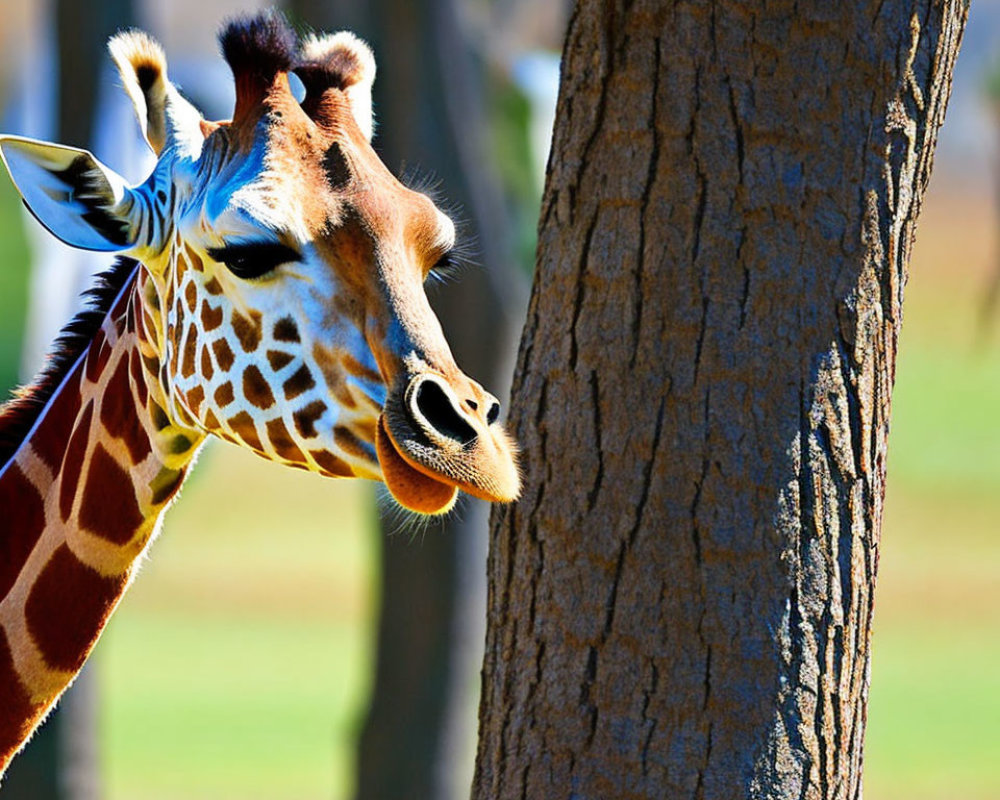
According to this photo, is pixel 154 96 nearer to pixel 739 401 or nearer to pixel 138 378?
pixel 138 378

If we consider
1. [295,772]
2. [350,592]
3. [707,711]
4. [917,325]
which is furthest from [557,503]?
[917,325]

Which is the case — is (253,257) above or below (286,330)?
above

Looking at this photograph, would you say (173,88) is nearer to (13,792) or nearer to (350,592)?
(13,792)

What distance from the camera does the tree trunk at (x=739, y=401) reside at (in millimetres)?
3764

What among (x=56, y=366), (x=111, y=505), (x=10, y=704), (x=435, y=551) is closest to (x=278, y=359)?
(x=111, y=505)

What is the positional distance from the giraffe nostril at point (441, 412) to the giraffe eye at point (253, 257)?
45 cm

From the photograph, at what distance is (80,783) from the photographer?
9.62 m

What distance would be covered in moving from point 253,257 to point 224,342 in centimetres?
24

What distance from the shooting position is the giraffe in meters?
3.51

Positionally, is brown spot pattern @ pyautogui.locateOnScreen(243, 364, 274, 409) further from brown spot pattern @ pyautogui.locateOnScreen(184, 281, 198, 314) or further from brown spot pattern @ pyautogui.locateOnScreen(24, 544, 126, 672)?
brown spot pattern @ pyautogui.locateOnScreen(24, 544, 126, 672)

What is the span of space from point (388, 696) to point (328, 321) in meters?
7.82

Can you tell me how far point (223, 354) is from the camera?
3.75 metres

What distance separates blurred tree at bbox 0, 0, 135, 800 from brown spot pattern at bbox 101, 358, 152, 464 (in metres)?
5.42

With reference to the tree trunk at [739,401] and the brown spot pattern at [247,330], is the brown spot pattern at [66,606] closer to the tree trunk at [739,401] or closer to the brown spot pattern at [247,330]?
the brown spot pattern at [247,330]
